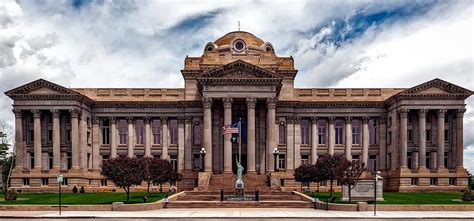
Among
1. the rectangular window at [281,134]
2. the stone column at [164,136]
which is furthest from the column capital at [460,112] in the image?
the stone column at [164,136]

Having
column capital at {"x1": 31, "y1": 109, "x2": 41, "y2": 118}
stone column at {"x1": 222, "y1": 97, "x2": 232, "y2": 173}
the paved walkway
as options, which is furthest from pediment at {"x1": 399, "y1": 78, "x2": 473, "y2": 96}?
column capital at {"x1": 31, "y1": 109, "x2": 41, "y2": 118}

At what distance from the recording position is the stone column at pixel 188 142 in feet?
237

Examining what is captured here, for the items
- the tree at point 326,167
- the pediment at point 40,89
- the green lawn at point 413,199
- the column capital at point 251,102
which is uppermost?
the pediment at point 40,89

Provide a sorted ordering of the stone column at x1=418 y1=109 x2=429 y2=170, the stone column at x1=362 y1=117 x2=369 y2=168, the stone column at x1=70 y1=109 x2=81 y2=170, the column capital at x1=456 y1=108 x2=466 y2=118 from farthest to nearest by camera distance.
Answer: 1. the stone column at x1=362 y1=117 x2=369 y2=168
2. the column capital at x1=456 y1=108 x2=466 y2=118
3. the stone column at x1=418 y1=109 x2=429 y2=170
4. the stone column at x1=70 y1=109 x2=81 y2=170

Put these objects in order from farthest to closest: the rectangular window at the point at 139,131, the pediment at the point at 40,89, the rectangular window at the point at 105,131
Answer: the rectangular window at the point at 139,131
the rectangular window at the point at 105,131
the pediment at the point at 40,89

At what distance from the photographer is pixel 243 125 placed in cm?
7088

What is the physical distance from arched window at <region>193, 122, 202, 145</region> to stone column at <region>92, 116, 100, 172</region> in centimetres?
1374

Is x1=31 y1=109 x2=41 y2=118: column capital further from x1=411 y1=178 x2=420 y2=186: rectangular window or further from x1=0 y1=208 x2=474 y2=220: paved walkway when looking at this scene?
x1=411 y1=178 x2=420 y2=186: rectangular window

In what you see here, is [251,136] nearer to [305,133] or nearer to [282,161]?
[282,161]

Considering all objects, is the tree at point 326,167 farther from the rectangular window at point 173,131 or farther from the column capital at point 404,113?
the rectangular window at point 173,131

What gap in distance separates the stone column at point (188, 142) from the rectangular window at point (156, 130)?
14.0 ft

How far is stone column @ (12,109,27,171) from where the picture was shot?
2680 inches

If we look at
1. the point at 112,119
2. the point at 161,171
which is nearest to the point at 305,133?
the point at 161,171

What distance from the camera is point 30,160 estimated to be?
7006 centimetres
